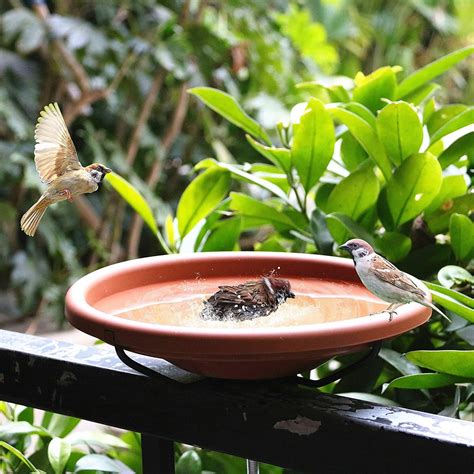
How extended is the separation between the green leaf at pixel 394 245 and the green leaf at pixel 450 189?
62 millimetres

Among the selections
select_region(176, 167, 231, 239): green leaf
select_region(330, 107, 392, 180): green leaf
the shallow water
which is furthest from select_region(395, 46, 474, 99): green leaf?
the shallow water

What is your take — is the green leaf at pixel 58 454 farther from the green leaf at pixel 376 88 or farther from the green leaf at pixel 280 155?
the green leaf at pixel 376 88

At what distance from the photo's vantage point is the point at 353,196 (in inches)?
33.3

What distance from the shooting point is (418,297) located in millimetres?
575

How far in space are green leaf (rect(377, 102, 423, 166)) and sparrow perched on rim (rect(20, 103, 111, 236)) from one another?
0.36m

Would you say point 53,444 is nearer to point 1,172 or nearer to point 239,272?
point 239,272

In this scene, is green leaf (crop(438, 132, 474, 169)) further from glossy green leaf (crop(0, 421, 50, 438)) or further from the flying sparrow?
glossy green leaf (crop(0, 421, 50, 438))

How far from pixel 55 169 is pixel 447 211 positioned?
48 cm

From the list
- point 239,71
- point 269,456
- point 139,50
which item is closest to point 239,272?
point 269,456

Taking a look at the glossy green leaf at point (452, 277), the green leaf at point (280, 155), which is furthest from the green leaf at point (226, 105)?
the glossy green leaf at point (452, 277)

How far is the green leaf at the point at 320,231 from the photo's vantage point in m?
0.84

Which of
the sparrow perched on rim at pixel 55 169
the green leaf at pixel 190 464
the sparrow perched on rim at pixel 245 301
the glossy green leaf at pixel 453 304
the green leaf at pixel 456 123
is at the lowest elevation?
the green leaf at pixel 190 464

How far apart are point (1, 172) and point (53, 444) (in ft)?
7.33

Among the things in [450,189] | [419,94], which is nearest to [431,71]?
[419,94]
